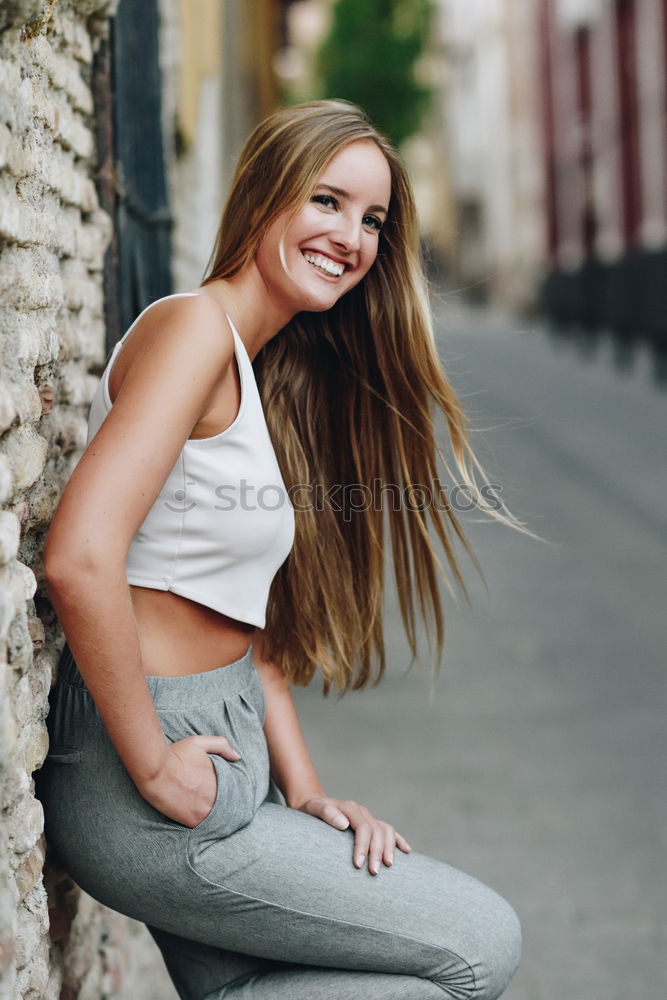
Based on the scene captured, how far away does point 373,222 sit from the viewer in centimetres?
227

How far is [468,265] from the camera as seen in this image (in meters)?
40.7

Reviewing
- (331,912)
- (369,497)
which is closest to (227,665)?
(331,912)

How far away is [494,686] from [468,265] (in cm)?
3599

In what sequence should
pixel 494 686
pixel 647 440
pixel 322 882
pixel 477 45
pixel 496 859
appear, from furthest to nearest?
pixel 477 45 < pixel 647 440 < pixel 494 686 < pixel 496 859 < pixel 322 882

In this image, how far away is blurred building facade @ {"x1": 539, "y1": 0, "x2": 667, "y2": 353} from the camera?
1741cm

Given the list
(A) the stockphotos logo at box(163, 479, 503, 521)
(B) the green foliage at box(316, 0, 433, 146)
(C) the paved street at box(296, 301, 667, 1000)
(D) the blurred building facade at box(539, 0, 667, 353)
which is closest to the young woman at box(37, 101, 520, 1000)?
(A) the stockphotos logo at box(163, 479, 503, 521)

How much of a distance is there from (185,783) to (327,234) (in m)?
0.98

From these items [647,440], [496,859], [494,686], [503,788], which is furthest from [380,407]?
[647,440]

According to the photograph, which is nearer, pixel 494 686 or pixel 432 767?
pixel 432 767

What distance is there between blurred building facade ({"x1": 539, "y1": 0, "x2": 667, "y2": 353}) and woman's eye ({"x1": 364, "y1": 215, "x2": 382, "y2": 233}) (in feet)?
42.8

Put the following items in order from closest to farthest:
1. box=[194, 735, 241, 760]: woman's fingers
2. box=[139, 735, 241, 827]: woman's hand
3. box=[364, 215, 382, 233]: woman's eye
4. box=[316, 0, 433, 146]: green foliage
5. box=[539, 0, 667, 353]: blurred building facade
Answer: box=[139, 735, 241, 827]: woman's hand → box=[194, 735, 241, 760]: woman's fingers → box=[364, 215, 382, 233]: woman's eye → box=[539, 0, 667, 353]: blurred building facade → box=[316, 0, 433, 146]: green foliage

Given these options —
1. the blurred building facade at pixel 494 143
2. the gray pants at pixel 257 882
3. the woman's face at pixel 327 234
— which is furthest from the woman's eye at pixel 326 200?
the blurred building facade at pixel 494 143

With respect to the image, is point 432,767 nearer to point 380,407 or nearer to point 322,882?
point 380,407

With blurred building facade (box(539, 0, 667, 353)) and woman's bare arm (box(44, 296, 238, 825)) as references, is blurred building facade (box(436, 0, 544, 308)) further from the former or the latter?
woman's bare arm (box(44, 296, 238, 825))
